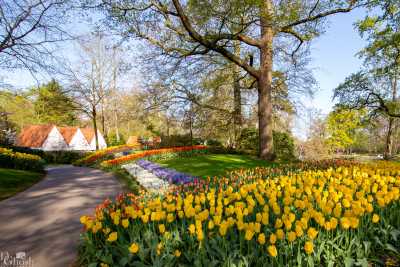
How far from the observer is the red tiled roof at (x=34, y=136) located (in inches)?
1469

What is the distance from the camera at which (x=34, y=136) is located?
38188mm

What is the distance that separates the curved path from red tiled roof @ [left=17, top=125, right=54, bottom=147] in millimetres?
33323

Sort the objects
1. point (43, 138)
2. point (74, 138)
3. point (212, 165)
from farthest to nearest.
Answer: point (74, 138) < point (43, 138) < point (212, 165)

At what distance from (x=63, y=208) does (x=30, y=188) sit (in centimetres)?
373

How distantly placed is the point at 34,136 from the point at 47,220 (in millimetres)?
39209

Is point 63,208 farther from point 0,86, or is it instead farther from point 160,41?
point 160,41

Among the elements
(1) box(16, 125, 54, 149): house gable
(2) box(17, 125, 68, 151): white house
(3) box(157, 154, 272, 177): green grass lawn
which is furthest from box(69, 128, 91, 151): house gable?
(3) box(157, 154, 272, 177): green grass lawn

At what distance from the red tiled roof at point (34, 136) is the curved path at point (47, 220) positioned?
3332cm

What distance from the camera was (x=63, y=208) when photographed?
618 cm

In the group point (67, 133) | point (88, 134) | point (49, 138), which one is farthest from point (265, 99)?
point (88, 134)

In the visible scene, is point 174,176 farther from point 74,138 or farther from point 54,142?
point 74,138

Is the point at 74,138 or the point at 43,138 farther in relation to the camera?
the point at 74,138

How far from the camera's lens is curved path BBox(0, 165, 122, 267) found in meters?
3.85

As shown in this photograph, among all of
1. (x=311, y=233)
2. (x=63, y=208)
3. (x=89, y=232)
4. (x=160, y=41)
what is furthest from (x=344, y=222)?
(x=160, y=41)
